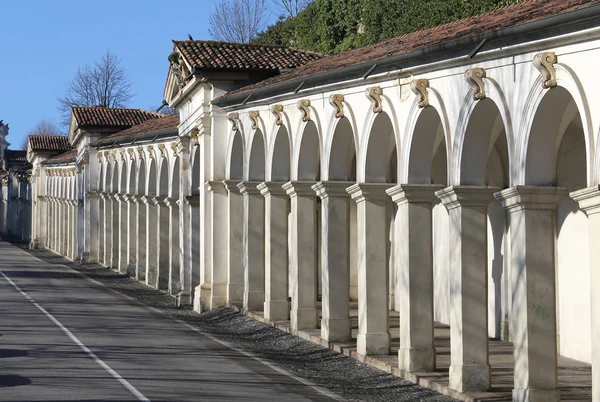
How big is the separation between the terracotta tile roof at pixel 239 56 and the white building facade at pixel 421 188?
121 millimetres

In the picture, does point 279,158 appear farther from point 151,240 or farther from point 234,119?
point 151,240

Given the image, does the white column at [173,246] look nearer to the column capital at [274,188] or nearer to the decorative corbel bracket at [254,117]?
the decorative corbel bracket at [254,117]

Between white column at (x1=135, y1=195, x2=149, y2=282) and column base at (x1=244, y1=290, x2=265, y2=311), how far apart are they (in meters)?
16.2

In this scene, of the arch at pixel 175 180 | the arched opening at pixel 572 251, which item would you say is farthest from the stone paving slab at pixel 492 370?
the arch at pixel 175 180

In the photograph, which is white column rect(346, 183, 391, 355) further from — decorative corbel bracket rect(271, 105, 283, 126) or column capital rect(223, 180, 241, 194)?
column capital rect(223, 180, 241, 194)

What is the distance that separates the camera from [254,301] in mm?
27594

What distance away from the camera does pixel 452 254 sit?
16.4 m

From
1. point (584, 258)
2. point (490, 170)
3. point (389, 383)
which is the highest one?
point (490, 170)

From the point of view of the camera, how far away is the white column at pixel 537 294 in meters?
14.2

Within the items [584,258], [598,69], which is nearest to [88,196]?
[584,258]

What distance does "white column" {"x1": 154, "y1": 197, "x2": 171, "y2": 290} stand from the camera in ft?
130

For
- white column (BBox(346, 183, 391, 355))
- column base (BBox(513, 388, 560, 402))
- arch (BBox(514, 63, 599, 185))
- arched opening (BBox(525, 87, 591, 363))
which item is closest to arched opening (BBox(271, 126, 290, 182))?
white column (BBox(346, 183, 391, 355))

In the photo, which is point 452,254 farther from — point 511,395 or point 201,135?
point 201,135

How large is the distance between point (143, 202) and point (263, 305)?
1613cm
